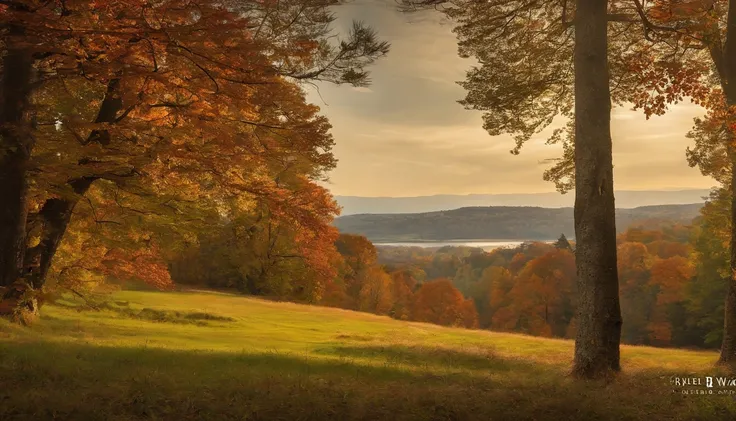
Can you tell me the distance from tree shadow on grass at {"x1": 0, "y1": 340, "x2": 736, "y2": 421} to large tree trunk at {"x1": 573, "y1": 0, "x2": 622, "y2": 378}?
3.84 feet

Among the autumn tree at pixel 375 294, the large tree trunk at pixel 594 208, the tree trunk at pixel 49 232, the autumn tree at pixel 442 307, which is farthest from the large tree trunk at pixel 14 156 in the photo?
the autumn tree at pixel 442 307

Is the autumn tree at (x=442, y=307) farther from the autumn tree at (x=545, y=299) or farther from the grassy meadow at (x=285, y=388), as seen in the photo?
the grassy meadow at (x=285, y=388)

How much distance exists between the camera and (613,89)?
51.1ft

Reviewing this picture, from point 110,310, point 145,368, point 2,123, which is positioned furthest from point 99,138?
point 110,310

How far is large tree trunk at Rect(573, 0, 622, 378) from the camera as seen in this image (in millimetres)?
10625

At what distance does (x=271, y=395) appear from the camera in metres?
6.96

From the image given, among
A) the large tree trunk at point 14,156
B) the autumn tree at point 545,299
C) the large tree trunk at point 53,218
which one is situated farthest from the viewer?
the autumn tree at point 545,299

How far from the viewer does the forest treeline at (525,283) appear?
40.3m

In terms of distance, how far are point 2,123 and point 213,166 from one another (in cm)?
416

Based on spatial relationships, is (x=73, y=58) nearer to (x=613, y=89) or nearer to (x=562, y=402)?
(x=562, y=402)

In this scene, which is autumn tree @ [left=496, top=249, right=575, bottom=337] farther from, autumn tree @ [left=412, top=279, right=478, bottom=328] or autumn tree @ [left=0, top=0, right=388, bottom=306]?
autumn tree @ [left=0, top=0, right=388, bottom=306]

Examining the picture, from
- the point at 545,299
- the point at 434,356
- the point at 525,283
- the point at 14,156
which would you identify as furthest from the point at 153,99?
the point at 525,283

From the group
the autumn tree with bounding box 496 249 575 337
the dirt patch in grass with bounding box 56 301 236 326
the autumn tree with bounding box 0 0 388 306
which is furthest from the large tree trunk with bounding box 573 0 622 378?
the autumn tree with bounding box 496 249 575 337

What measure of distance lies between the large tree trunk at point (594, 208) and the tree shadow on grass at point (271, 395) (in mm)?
1172
